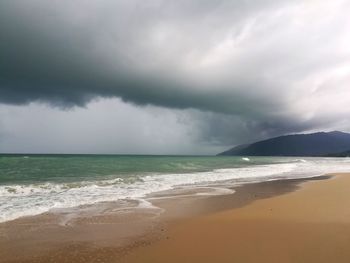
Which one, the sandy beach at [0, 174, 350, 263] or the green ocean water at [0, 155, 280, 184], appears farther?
the green ocean water at [0, 155, 280, 184]

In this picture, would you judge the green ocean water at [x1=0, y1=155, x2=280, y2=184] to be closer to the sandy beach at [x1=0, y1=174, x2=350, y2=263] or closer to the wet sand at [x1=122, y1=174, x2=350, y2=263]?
the sandy beach at [x1=0, y1=174, x2=350, y2=263]

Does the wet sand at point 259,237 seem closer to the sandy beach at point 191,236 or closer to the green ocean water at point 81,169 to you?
the sandy beach at point 191,236

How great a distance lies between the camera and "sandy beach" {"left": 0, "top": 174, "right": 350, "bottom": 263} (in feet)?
21.8

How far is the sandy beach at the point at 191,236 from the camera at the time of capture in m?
6.64

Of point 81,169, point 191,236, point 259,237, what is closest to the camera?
point 259,237

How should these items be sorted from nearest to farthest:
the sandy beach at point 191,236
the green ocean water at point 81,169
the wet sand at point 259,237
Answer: the wet sand at point 259,237 < the sandy beach at point 191,236 < the green ocean water at point 81,169

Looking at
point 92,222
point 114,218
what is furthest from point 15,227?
point 114,218

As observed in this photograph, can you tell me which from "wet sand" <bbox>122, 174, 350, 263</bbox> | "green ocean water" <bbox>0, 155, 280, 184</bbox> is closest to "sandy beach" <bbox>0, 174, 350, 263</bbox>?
"wet sand" <bbox>122, 174, 350, 263</bbox>

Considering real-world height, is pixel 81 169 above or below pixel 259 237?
above

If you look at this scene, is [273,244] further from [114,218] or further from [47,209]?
[47,209]

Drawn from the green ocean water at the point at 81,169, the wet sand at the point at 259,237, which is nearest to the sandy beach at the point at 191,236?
the wet sand at the point at 259,237

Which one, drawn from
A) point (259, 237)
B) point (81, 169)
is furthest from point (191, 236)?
point (81, 169)

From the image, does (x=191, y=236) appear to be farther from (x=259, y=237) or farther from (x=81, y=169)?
(x=81, y=169)

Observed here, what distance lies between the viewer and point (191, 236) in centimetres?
823
